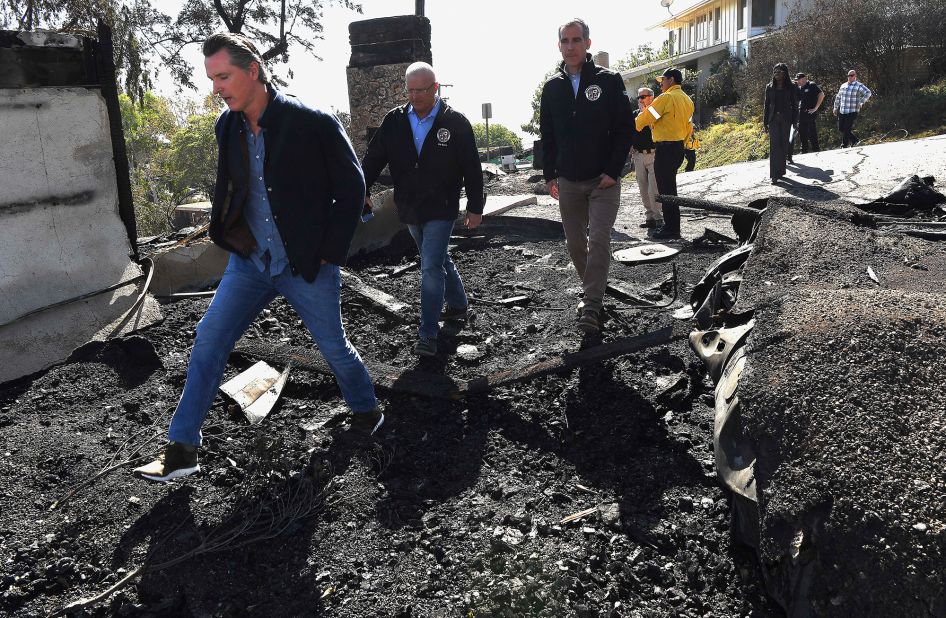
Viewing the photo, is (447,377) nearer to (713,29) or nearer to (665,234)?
(665,234)

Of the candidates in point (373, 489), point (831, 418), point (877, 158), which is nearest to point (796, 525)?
point (831, 418)

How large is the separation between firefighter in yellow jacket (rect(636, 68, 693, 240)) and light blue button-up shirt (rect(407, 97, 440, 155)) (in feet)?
13.2

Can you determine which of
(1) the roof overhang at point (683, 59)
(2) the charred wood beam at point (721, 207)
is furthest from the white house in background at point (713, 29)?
(2) the charred wood beam at point (721, 207)

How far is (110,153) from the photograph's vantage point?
558 centimetres

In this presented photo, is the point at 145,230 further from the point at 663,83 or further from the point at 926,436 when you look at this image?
the point at 926,436

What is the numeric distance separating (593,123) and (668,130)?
3823 millimetres

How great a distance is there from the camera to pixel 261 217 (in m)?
3.31

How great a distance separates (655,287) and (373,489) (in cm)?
368

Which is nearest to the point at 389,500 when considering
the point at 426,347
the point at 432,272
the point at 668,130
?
the point at 426,347

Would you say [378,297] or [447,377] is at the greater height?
[378,297]

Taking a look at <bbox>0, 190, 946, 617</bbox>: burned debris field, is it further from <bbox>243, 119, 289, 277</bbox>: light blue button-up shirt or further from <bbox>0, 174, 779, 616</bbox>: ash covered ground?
<bbox>243, 119, 289, 277</bbox>: light blue button-up shirt

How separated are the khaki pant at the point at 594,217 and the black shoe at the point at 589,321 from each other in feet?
0.13

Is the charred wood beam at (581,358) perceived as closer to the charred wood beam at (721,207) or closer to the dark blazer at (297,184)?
the charred wood beam at (721,207)

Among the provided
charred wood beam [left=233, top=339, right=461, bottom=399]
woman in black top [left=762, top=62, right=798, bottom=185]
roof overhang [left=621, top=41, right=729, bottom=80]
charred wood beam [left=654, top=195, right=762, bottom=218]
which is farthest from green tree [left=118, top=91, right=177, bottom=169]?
roof overhang [left=621, top=41, right=729, bottom=80]
